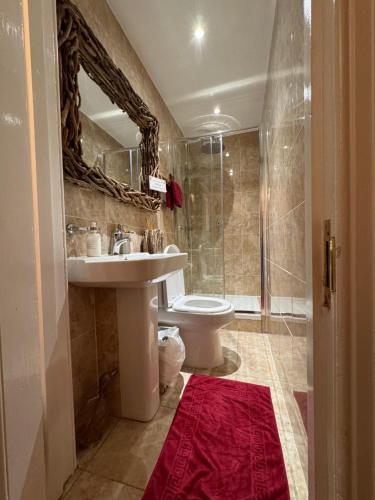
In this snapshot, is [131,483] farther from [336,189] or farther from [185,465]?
[336,189]

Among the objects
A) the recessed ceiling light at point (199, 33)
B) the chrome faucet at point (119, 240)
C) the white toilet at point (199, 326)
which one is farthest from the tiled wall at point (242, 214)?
the chrome faucet at point (119, 240)

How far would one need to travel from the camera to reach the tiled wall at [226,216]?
2424 millimetres

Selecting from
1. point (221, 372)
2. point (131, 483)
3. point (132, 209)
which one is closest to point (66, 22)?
point (132, 209)

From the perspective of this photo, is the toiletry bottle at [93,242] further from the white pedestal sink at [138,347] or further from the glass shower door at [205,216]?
the glass shower door at [205,216]

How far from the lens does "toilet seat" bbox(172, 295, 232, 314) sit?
5.15 ft

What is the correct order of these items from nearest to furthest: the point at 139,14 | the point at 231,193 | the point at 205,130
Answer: the point at 139,14
the point at 205,130
the point at 231,193

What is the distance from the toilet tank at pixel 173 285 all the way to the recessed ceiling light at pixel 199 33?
147 centimetres

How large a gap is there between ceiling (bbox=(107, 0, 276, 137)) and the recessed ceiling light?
18 mm

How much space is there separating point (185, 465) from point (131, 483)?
0.22 metres

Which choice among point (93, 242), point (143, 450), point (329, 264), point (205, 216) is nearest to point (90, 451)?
point (143, 450)

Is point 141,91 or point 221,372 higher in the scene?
point 141,91

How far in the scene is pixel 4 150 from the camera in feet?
2.10

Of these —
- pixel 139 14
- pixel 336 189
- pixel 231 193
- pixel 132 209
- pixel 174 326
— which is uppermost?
pixel 139 14

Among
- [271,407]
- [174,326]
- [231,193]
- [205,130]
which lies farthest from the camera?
[231,193]
